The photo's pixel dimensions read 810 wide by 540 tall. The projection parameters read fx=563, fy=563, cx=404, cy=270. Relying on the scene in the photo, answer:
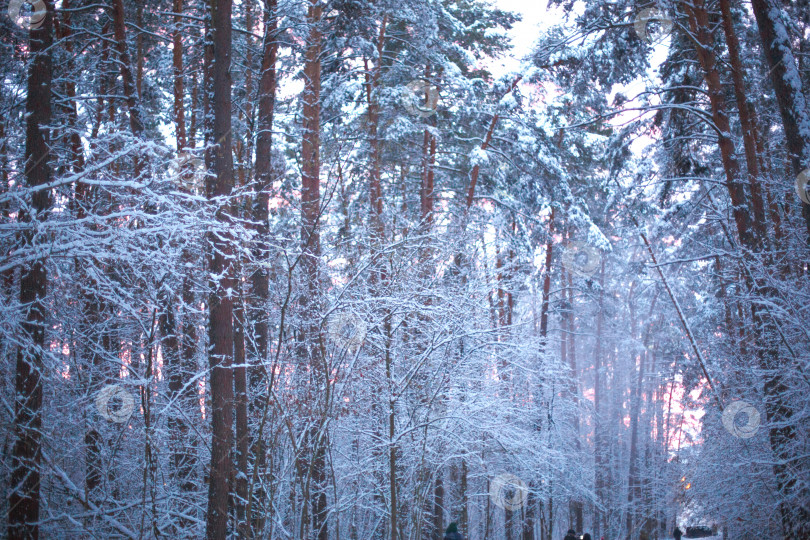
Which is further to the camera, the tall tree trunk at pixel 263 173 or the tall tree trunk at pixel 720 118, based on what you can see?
the tall tree trunk at pixel 720 118

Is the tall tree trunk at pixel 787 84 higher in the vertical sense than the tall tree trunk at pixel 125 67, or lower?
lower

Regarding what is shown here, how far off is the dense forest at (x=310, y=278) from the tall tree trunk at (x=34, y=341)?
45mm

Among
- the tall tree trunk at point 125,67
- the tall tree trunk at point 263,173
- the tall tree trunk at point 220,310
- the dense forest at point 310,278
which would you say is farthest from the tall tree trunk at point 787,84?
the tall tree trunk at point 125,67

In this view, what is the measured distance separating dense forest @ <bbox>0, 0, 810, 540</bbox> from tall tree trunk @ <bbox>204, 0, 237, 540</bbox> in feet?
0.12

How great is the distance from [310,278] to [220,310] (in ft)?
5.07

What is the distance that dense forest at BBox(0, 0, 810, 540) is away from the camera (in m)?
6.79

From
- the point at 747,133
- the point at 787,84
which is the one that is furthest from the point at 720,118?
the point at 787,84

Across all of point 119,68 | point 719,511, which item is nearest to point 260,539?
point 719,511

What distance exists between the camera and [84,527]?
22.5 feet

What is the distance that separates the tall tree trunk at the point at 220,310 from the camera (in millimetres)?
7281

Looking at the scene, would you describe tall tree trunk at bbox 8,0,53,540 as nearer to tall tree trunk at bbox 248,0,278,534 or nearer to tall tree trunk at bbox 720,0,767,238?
tall tree trunk at bbox 248,0,278,534

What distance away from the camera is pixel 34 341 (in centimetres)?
600

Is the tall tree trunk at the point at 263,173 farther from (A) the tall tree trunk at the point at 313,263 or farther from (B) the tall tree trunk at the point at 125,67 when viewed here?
(B) the tall tree trunk at the point at 125,67

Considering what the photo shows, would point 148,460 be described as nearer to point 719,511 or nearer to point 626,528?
point 719,511
